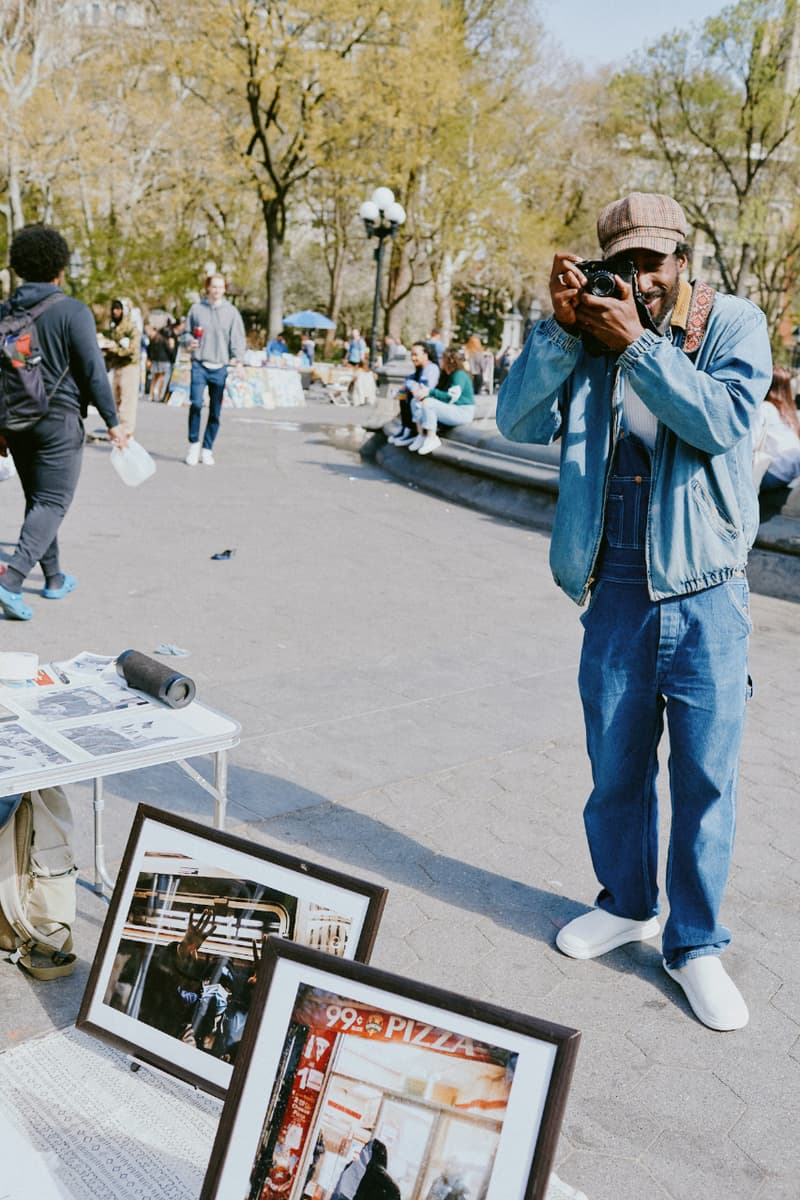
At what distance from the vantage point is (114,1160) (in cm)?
234

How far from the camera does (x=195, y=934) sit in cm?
253

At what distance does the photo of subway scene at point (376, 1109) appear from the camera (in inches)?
71.9

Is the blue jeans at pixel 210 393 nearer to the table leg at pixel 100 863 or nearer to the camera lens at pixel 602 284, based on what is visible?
the table leg at pixel 100 863

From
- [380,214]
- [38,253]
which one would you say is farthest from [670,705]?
[380,214]

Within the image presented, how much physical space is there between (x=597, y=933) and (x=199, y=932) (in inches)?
51.6

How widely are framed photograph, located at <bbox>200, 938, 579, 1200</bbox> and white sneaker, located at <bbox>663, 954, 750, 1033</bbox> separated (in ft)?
4.46

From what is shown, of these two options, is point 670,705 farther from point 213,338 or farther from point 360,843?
point 213,338

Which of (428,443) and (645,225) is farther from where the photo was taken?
(428,443)

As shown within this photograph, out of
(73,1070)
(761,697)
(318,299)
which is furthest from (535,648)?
(318,299)

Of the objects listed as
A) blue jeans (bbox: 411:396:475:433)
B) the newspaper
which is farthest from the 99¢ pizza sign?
blue jeans (bbox: 411:396:475:433)

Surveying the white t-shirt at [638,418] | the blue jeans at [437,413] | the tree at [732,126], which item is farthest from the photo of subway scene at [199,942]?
the tree at [732,126]

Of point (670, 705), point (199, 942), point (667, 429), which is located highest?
point (667, 429)

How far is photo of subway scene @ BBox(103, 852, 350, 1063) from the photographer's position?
2.42m

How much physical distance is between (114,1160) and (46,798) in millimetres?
1025
